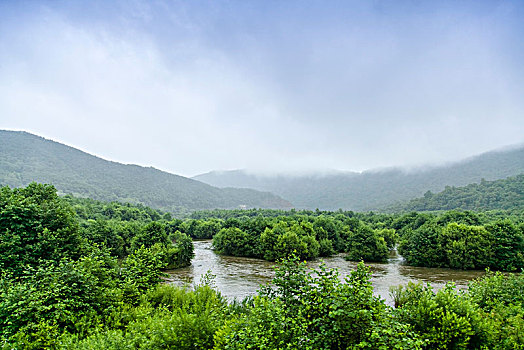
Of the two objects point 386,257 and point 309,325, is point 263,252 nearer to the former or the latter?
point 386,257

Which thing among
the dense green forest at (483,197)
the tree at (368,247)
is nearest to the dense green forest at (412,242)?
the tree at (368,247)

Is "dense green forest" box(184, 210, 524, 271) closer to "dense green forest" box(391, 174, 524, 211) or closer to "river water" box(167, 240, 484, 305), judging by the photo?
"river water" box(167, 240, 484, 305)

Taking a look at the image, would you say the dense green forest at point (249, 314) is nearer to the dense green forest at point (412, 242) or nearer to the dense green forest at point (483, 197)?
the dense green forest at point (412, 242)

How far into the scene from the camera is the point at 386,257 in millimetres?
44656

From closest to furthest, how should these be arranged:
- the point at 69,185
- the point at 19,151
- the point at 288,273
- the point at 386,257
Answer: the point at 288,273 → the point at 386,257 → the point at 69,185 → the point at 19,151

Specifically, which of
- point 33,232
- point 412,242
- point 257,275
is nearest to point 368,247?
point 412,242

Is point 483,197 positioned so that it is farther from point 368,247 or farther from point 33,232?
point 33,232

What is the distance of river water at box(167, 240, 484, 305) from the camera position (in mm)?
28016

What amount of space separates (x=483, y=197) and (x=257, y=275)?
116 meters

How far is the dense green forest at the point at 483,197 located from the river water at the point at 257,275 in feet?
229

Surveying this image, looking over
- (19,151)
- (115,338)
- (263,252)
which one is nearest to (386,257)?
(263,252)

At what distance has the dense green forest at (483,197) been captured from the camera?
96375mm

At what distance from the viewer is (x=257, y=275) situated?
3394 cm

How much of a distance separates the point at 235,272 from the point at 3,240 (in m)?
25.2
